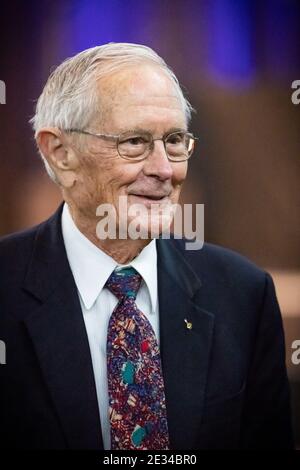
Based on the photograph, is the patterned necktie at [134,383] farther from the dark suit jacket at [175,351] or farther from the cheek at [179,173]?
the cheek at [179,173]

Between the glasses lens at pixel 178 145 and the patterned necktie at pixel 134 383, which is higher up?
the glasses lens at pixel 178 145

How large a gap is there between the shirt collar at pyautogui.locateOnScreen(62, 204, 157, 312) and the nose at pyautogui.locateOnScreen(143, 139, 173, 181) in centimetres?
20

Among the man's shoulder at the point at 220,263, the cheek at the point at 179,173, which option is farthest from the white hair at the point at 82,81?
the man's shoulder at the point at 220,263

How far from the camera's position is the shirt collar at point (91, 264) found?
1489 millimetres

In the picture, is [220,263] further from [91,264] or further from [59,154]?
[59,154]

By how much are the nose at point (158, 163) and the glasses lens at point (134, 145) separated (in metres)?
0.02

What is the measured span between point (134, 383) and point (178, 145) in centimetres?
55

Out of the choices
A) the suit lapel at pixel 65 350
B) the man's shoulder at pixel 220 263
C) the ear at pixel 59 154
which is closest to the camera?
the suit lapel at pixel 65 350

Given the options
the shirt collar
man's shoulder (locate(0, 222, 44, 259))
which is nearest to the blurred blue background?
man's shoulder (locate(0, 222, 44, 259))

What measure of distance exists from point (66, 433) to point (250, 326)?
512 millimetres

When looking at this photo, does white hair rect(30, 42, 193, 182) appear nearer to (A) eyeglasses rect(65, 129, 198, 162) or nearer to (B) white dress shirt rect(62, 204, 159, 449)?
(A) eyeglasses rect(65, 129, 198, 162)

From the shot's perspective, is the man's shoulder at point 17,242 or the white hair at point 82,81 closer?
the white hair at point 82,81

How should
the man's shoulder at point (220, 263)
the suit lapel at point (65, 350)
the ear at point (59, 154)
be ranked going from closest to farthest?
the suit lapel at point (65, 350) → the ear at point (59, 154) → the man's shoulder at point (220, 263)

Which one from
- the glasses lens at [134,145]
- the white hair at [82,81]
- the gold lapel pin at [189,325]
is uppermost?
the white hair at [82,81]
